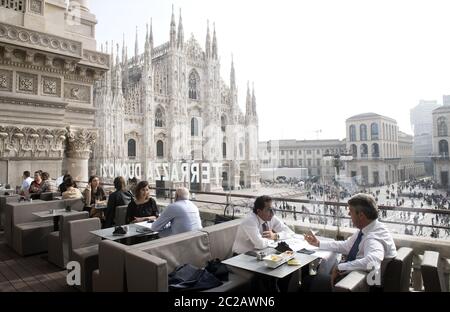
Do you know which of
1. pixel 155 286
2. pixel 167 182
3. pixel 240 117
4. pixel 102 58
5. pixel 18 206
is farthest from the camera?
pixel 240 117

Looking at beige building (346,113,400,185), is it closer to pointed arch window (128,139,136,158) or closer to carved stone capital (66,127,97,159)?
carved stone capital (66,127,97,159)

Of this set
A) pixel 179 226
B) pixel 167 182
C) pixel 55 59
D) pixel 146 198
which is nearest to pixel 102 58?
pixel 55 59

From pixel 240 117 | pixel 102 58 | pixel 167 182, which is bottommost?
pixel 167 182

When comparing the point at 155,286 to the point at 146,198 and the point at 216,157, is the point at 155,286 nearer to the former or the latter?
the point at 146,198

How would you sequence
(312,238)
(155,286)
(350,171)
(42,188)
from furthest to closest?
(350,171)
(42,188)
(312,238)
(155,286)

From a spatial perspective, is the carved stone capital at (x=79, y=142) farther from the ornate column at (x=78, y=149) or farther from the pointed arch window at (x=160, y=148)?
the pointed arch window at (x=160, y=148)
